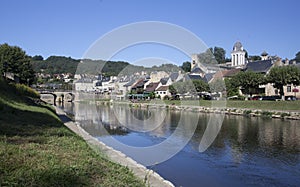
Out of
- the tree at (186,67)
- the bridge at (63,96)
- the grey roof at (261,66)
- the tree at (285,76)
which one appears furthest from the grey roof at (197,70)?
the bridge at (63,96)

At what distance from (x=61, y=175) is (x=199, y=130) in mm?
19467

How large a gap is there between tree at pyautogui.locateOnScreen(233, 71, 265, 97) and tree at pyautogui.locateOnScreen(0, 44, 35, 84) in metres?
38.6

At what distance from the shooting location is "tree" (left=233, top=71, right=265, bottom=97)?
163 feet

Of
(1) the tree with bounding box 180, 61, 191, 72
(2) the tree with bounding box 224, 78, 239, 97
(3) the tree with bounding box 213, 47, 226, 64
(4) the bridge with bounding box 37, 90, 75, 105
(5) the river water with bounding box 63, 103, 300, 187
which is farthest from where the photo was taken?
(3) the tree with bounding box 213, 47, 226, 64

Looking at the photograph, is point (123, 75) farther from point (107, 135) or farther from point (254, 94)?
point (107, 135)

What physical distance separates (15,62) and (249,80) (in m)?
41.7

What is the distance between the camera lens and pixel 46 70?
15350 centimetres

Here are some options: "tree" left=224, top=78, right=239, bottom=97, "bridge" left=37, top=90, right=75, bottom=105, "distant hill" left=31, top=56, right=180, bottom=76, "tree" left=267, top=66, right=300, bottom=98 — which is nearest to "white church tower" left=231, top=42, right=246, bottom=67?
"distant hill" left=31, top=56, right=180, bottom=76

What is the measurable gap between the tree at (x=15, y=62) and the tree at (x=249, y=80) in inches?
1520

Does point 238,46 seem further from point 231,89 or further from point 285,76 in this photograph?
point 285,76

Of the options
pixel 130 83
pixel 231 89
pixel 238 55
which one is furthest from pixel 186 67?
pixel 231 89

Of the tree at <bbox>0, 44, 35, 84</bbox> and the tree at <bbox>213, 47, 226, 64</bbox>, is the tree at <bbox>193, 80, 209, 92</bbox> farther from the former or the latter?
the tree at <bbox>213, 47, 226, 64</bbox>

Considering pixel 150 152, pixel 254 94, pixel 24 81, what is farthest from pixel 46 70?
pixel 150 152

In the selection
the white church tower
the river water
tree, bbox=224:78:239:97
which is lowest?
the river water
